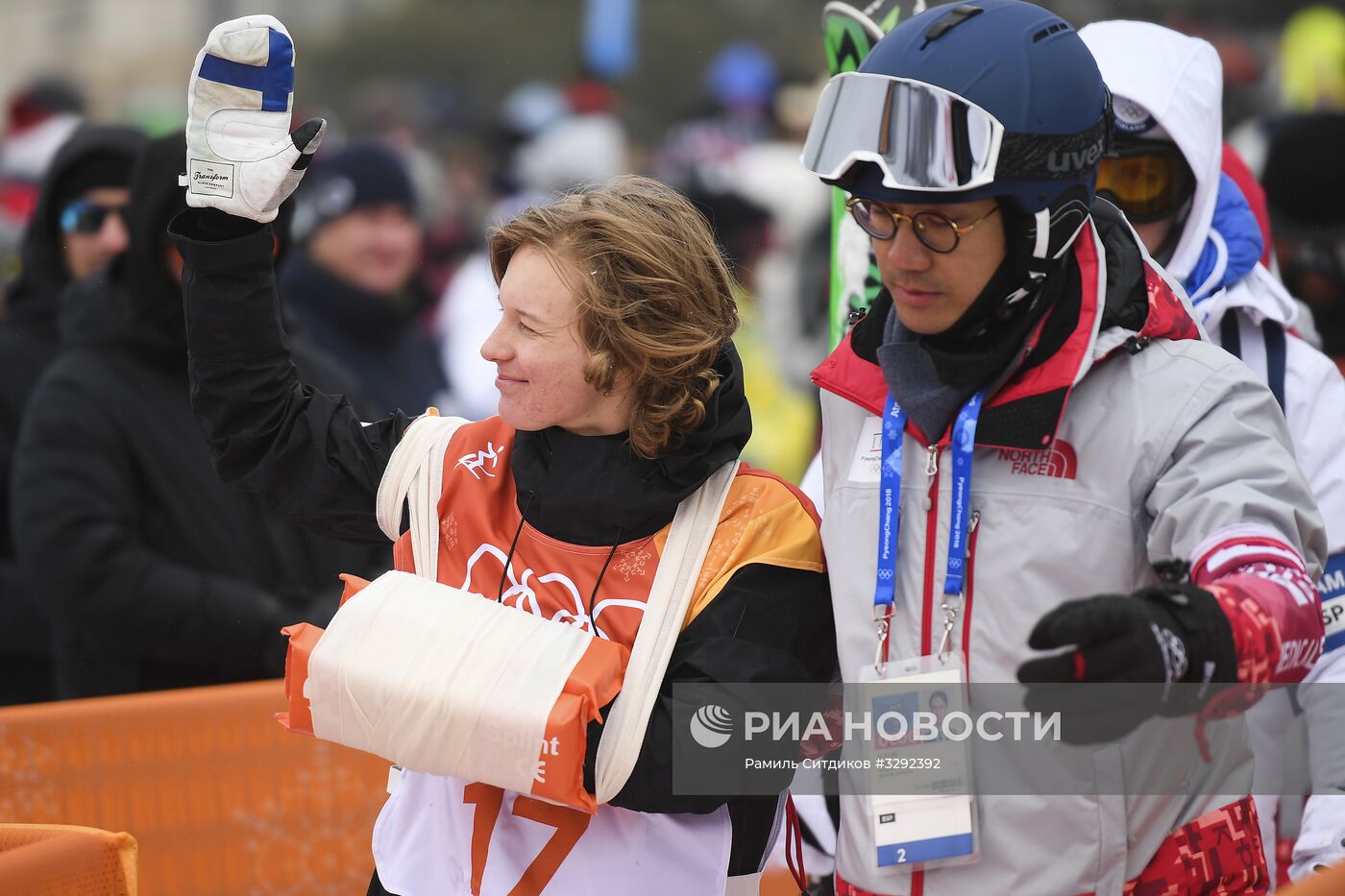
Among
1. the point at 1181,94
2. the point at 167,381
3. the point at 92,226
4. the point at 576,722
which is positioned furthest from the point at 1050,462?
the point at 92,226

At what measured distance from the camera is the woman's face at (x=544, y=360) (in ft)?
8.64

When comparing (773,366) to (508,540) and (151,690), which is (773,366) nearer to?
(151,690)

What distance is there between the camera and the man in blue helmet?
2.31m

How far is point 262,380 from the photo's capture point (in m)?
2.73

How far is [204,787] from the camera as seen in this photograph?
3.90 meters

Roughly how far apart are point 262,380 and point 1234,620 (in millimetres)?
1606

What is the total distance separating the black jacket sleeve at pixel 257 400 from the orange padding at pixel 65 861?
0.67m

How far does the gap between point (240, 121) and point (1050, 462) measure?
55.7 inches

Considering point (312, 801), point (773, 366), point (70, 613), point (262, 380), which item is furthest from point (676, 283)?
point (773, 366)

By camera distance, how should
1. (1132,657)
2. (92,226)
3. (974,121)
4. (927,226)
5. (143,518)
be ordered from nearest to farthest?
(1132,657)
(974,121)
(927,226)
(143,518)
(92,226)

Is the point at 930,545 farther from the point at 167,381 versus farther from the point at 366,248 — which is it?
the point at 366,248

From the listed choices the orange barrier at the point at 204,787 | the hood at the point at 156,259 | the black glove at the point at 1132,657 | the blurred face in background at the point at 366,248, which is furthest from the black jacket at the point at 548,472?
the blurred face in background at the point at 366,248

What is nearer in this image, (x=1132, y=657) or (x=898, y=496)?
(x=1132, y=657)

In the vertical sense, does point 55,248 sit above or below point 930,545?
above
